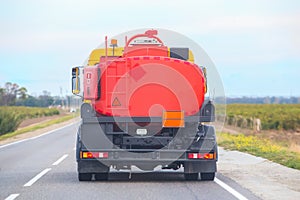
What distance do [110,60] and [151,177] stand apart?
3111mm

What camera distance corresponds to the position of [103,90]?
13.0 m

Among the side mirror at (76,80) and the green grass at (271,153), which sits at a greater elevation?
the side mirror at (76,80)

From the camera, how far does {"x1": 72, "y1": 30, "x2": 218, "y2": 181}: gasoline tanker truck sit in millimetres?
12945

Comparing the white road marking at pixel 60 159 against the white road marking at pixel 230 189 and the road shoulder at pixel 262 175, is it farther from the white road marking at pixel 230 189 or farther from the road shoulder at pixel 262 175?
the white road marking at pixel 230 189

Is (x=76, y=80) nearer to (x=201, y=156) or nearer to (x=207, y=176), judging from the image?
(x=201, y=156)

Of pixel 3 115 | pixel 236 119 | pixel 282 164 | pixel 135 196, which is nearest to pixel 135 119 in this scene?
pixel 135 196

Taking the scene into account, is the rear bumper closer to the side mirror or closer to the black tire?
the black tire

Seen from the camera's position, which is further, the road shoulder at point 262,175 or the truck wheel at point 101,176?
the truck wheel at point 101,176

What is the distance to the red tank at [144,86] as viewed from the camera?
12.9 metres

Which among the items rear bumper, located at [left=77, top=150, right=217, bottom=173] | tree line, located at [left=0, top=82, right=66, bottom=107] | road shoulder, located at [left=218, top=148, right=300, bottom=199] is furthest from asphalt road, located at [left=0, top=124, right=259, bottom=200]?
tree line, located at [left=0, top=82, right=66, bottom=107]

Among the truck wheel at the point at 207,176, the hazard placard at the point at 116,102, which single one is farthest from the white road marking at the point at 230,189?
the hazard placard at the point at 116,102

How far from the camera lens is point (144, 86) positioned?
13.0 metres

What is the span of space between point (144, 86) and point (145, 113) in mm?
567

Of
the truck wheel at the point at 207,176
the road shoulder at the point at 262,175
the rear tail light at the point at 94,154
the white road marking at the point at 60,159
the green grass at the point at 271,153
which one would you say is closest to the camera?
the road shoulder at the point at 262,175
